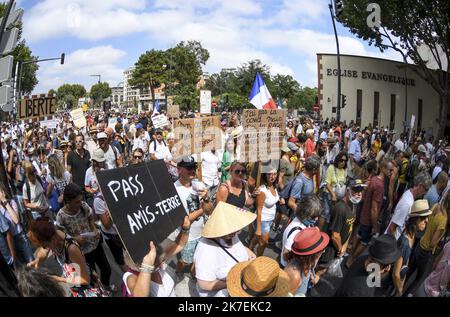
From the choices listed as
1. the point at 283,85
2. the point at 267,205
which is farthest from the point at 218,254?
the point at 283,85

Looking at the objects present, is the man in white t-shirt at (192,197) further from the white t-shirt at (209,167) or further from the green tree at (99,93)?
the green tree at (99,93)

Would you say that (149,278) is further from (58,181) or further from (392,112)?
(392,112)

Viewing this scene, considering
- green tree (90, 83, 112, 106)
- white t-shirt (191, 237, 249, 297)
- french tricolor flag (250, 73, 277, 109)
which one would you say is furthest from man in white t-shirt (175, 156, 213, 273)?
green tree (90, 83, 112, 106)

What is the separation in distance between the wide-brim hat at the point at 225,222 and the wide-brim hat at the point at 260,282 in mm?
469

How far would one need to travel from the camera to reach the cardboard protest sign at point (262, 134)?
632 cm

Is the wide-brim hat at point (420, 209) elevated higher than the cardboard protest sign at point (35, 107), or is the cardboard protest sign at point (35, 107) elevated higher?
the cardboard protest sign at point (35, 107)

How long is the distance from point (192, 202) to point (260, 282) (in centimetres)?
213

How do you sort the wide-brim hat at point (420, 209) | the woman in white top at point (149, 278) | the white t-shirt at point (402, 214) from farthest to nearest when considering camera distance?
the white t-shirt at point (402, 214), the wide-brim hat at point (420, 209), the woman in white top at point (149, 278)

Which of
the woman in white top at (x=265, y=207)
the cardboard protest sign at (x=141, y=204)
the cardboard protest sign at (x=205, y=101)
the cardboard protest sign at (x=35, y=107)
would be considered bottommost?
the woman in white top at (x=265, y=207)

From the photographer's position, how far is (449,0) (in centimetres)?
1608

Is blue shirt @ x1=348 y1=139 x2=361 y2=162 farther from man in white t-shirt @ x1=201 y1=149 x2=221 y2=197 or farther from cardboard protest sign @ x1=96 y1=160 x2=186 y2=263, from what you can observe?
cardboard protest sign @ x1=96 y1=160 x2=186 y2=263

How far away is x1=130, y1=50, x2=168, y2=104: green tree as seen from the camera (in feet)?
148

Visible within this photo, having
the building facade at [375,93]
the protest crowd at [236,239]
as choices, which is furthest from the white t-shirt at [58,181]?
the building facade at [375,93]
